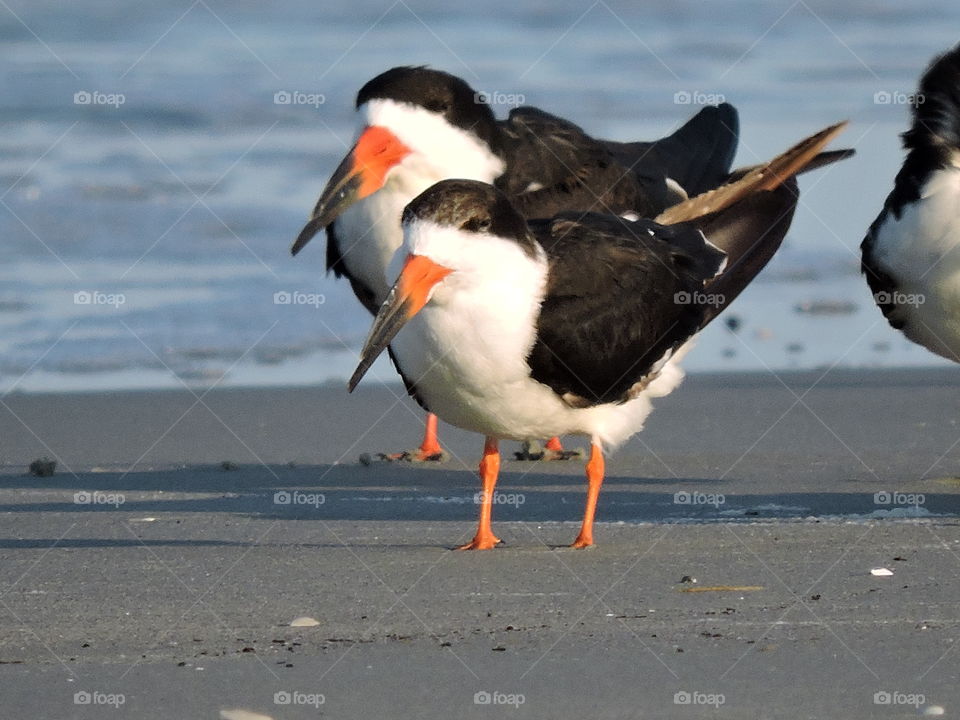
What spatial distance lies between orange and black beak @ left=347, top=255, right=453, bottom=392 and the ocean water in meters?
4.21

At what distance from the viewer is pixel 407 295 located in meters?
5.20

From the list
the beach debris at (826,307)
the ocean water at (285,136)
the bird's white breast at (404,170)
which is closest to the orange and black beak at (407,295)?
the bird's white breast at (404,170)

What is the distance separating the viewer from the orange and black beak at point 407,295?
5195mm

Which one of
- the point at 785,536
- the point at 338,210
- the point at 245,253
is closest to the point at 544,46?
the point at 245,253

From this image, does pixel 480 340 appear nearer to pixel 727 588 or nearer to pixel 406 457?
pixel 727 588

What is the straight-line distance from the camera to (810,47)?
59.2 feet

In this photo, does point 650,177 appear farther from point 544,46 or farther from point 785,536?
point 544,46

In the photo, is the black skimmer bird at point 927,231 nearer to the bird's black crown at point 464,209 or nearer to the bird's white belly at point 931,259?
the bird's white belly at point 931,259

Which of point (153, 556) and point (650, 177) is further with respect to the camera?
point (650, 177)

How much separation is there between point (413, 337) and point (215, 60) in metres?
13.1

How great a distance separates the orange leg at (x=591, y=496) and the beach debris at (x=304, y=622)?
1150 mm

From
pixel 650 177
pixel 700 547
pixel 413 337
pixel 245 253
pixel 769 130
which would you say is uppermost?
pixel 769 130

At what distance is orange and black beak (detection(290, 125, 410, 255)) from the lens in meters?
6.52

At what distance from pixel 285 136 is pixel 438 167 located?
850cm
